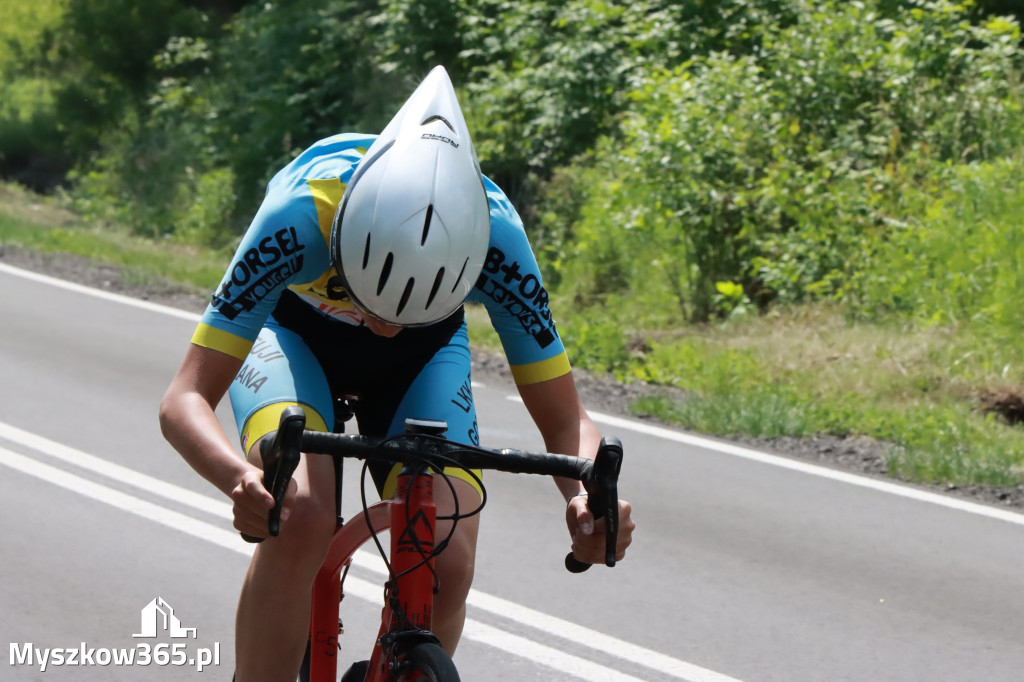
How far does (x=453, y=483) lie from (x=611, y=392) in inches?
238

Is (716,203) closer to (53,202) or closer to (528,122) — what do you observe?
(528,122)

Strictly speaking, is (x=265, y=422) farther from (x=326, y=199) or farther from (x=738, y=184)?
(x=738, y=184)

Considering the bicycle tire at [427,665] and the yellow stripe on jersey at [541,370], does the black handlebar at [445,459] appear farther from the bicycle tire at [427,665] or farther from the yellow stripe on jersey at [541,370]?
the yellow stripe on jersey at [541,370]

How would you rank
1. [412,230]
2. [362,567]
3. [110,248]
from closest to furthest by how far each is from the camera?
[412,230]
[362,567]
[110,248]

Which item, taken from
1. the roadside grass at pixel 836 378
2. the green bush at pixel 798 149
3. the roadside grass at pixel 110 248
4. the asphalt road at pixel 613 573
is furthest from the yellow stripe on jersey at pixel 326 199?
the roadside grass at pixel 110 248

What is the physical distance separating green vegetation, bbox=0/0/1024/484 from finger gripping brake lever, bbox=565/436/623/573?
5.05m

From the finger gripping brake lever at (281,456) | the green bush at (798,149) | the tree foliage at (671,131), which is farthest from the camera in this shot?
the green bush at (798,149)

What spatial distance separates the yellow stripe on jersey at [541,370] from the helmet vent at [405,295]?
595 millimetres

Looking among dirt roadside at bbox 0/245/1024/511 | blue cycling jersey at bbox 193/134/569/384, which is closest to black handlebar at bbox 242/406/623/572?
blue cycling jersey at bbox 193/134/569/384

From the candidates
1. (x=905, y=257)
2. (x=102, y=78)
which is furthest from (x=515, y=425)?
(x=102, y=78)

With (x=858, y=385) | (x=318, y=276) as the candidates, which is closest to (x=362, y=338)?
(x=318, y=276)

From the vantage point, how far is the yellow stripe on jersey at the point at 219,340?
2861 millimetres

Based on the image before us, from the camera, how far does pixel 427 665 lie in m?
2.39

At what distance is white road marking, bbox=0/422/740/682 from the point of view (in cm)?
446
